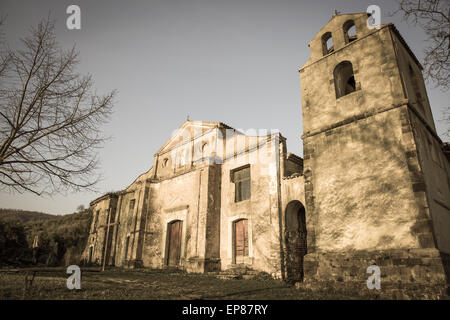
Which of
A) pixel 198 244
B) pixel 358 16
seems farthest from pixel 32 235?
pixel 358 16

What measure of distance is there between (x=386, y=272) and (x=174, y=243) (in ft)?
40.7

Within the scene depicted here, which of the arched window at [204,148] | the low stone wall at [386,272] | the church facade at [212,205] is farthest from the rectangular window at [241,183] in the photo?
the low stone wall at [386,272]

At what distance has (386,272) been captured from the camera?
6.91 m

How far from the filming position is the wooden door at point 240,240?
13053 mm

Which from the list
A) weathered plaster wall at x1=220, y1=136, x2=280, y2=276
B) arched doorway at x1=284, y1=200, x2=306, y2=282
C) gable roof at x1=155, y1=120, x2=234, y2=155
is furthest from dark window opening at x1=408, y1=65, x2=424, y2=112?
gable roof at x1=155, y1=120, x2=234, y2=155

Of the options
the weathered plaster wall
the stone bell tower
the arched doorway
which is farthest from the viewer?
the weathered plaster wall

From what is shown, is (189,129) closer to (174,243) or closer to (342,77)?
(174,243)

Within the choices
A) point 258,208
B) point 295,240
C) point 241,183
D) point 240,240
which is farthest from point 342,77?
point 240,240

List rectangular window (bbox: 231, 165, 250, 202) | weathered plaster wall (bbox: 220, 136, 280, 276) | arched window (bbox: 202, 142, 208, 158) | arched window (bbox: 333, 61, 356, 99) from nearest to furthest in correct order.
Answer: arched window (bbox: 333, 61, 356, 99), weathered plaster wall (bbox: 220, 136, 280, 276), rectangular window (bbox: 231, 165, 250, 202), arched window (bbox: 202, 142, 208, 158)

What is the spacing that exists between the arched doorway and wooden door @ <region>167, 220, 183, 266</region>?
7.35 meters

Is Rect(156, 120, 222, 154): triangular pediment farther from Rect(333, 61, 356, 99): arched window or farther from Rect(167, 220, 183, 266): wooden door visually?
Rect(333, 61, 356, 99): arched window

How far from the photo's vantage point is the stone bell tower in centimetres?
685

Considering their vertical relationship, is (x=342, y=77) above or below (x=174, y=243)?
above

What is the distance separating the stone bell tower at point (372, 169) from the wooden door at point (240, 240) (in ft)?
16.0
